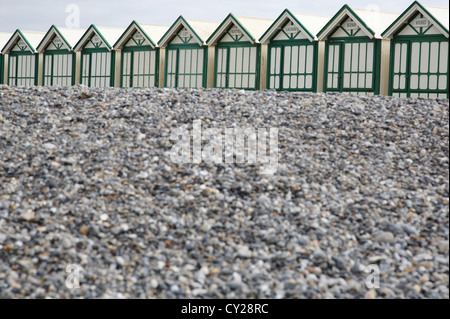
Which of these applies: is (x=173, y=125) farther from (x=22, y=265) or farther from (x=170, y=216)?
(x=22, y=265)

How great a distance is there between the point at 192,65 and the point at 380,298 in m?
18.0

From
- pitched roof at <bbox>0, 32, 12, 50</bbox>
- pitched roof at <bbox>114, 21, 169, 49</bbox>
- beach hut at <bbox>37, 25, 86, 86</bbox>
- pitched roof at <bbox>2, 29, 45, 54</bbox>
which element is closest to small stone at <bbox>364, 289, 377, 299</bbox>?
pitched roof at <bbox>114, 21, 169, 49</bbox>

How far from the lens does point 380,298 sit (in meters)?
6.07

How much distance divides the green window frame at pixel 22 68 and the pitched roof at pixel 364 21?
50.2ft

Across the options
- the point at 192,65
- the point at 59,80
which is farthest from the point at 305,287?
the point at 59,80

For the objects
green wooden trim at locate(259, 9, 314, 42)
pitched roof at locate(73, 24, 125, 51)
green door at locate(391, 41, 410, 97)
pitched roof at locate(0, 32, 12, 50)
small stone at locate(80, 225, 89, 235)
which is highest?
pitched roof at locate(0, 32, 12, 50)

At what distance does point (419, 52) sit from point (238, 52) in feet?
22.7

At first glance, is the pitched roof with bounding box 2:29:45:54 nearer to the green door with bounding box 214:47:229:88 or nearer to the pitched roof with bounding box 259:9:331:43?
the green door with bounding box 214:47:229:88

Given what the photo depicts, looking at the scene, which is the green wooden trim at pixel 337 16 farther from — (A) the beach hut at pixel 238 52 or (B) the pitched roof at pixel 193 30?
(B) the pitched roof at pixel 193 30

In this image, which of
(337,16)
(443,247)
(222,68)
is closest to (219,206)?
(443,247)

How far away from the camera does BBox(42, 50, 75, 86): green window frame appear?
26.6m

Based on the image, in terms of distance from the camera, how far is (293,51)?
68.2 feet

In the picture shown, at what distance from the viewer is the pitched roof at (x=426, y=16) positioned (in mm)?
17516

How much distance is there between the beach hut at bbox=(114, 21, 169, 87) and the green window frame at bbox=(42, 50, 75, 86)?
3221 millimetres
